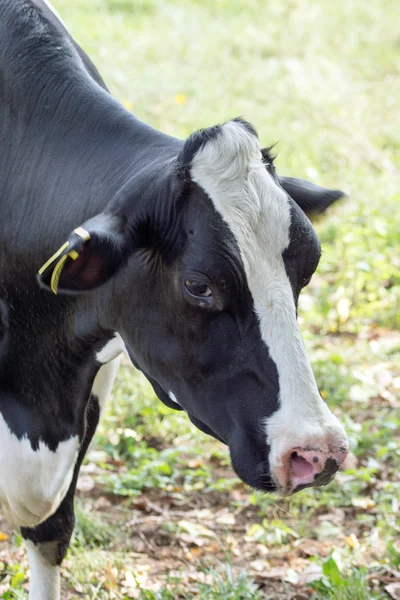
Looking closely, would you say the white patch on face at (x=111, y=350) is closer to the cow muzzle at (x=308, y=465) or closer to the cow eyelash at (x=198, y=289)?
the cow eyelash at (x=198, y=289)

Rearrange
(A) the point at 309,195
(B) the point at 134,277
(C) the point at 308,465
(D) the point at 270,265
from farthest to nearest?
(A) the point at 309,195 → (B) the point at 134,277 → (D) the point at 270,265 → (C) the point at 308,465

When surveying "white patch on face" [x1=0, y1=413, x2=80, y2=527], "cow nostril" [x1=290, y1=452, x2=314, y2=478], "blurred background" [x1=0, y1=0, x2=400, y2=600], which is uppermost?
"cow nostril" [x1=290, y1=452, x2=314, y2=478]

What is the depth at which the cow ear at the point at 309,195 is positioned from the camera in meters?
2.83

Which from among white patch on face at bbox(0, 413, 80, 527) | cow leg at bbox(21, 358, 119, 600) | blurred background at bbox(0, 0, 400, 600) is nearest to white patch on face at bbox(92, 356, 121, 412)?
cow leg at bbox(21, 358, 119, 600)

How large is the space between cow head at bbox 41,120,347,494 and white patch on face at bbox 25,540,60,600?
1.15 m

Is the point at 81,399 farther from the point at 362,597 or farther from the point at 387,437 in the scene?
the point at 387,437

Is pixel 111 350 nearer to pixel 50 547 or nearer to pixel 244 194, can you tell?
pixel 244 194

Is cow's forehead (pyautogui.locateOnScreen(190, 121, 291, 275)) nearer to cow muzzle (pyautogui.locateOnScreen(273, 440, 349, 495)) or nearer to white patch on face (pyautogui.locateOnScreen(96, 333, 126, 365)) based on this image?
cow muzzle (pyautogui.locateOnScreen(273, 440, 349, 495))

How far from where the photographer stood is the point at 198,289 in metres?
2.35

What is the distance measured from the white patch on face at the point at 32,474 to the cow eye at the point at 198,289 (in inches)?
37.7

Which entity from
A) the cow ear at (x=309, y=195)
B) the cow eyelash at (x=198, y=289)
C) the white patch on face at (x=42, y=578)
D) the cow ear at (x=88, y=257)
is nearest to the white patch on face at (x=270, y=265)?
the cow eyelash at (x=198, y=289)

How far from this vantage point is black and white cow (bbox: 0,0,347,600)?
7.57 feet

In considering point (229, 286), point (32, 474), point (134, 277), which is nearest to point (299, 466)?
point (229, 286)

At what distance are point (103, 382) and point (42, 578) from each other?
2.36ft
